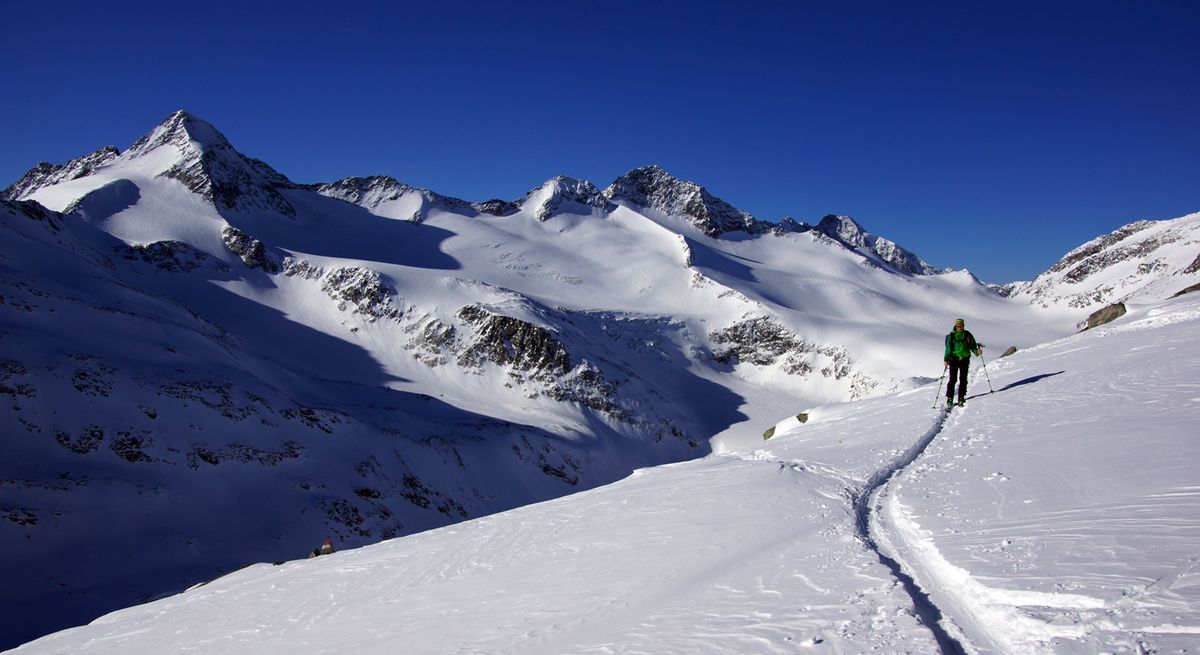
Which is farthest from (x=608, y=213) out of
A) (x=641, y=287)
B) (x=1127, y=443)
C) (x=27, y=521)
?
(x=1127, y=443)

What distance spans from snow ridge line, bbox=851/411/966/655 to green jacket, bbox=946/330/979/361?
2.63 m

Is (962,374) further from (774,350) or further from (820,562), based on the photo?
(774,350)

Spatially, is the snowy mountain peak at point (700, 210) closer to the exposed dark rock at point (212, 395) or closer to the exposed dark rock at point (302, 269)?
the exposed dark rock at point (302, 269)

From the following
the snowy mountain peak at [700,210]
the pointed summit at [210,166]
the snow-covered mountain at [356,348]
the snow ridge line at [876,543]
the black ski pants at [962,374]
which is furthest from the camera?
the snowy mountain peak at [700,210]

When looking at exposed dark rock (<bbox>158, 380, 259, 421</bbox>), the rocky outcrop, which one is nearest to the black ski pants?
exposed dark rock (<bbox>158, 380, 259, 421</bbox>)

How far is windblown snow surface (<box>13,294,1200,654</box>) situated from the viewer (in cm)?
625

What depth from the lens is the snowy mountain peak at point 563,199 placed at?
176750 millimetres

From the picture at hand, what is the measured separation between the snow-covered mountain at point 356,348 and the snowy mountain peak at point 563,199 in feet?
3.36

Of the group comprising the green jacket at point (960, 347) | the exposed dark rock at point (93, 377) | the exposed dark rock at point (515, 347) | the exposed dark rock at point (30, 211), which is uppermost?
the exposed dark rock at point (30, 211)

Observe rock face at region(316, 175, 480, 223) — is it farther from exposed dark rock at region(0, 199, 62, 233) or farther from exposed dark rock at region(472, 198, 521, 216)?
exposed dark rock at region(0, 199, 62, 233)

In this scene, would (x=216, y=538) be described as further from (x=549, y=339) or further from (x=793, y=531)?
(x=549, y=339)

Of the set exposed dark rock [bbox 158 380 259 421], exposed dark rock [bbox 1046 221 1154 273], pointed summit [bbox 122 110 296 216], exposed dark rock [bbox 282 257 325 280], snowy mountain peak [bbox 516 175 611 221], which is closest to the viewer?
exposed dark rock [bbox 158 380 259 421]

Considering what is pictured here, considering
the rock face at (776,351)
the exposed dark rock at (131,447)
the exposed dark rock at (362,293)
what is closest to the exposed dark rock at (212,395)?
the exposed dark rock at (131,447)

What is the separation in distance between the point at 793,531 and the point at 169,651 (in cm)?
997
